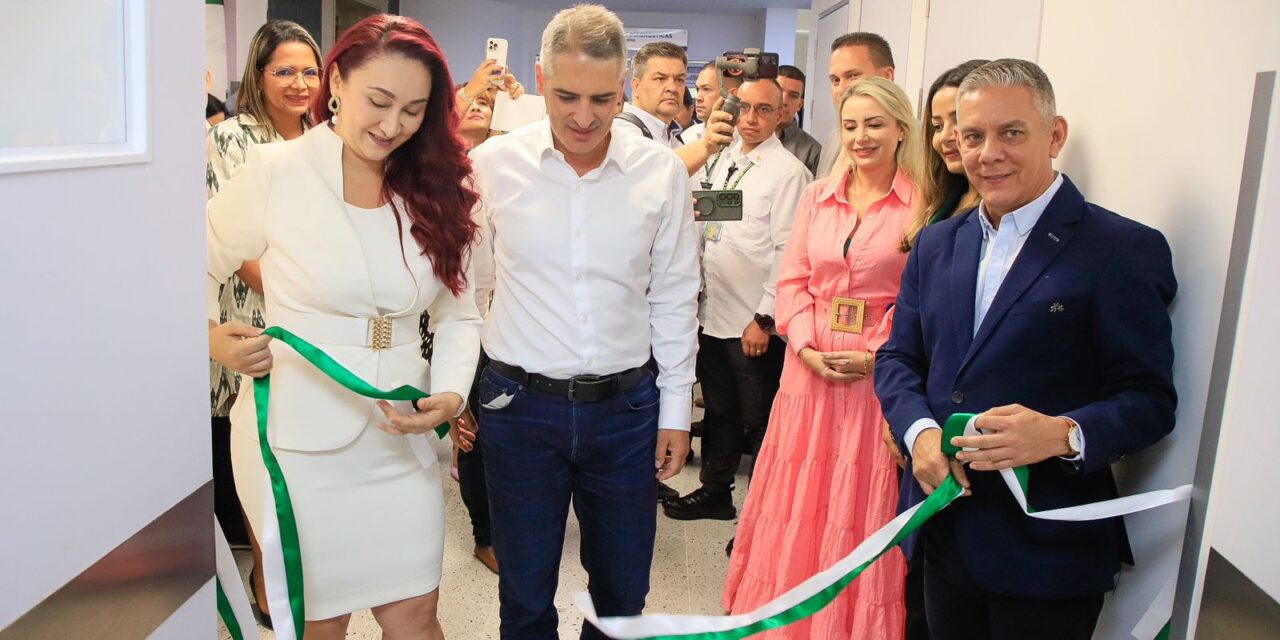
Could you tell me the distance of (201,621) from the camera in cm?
139

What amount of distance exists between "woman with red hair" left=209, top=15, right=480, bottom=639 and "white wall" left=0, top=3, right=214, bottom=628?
563 mm

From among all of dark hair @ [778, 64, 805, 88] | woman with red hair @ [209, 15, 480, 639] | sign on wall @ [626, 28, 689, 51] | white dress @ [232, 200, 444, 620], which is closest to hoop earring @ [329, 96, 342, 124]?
woman with red hair @ [209, 15, 480, 639]

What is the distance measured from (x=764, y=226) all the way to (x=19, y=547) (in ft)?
10.4

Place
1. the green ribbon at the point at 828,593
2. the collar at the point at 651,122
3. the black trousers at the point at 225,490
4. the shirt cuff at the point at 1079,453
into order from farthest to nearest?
the collar at the point at 651,122 < the black trousers at the point at 225,490 < the green ribbon at the point at 828,593 < the shirt cuff at the point at 1079,453

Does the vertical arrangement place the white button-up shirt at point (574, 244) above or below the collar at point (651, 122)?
below

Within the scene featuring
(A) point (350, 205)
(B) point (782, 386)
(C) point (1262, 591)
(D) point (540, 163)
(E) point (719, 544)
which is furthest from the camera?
(E) point (719, 544)

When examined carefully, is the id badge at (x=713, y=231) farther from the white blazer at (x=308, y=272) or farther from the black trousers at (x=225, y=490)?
the white blazer at (x=308, y=272)

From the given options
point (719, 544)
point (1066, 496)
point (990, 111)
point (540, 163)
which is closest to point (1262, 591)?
point (1066, 496)

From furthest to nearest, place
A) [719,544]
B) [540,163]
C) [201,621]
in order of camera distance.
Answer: [719,544], [540,163], [201,621]

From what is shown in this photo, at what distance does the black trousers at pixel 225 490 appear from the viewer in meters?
3.32

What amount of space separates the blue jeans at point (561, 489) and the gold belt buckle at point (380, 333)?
0.30 metres

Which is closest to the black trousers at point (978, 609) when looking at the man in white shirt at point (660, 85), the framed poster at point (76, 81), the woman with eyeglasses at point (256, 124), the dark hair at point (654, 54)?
the framed poster at point (76, 81)

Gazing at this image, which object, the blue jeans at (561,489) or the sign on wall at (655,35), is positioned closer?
the blue jeans at (561,489)

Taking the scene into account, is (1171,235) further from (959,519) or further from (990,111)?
(959,519)
